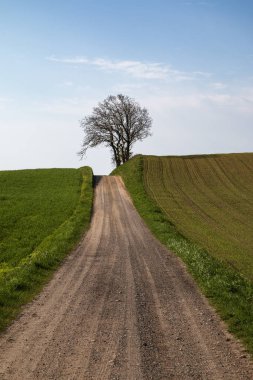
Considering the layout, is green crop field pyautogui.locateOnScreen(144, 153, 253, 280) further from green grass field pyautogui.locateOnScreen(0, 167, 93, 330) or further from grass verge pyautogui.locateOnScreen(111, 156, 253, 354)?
green grass field pyautogui.locateOnScreen(0, 167, 93, 330)

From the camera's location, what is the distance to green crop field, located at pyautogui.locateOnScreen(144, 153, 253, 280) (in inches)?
1121

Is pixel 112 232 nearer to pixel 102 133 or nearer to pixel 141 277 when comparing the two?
pixel 141 277

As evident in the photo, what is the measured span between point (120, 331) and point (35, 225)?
22979mm

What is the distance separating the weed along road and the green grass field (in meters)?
0.92

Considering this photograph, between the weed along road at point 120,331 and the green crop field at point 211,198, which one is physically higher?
the green crop field at point 211,198

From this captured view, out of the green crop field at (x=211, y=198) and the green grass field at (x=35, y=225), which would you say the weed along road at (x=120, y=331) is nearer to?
the green grass field at (x=35, y=225)

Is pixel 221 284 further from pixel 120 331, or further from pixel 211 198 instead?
pixel 211 198

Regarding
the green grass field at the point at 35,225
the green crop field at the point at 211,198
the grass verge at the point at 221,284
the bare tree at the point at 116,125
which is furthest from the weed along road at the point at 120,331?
the bare tree at the point at 116,125

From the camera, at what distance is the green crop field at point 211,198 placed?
2848cm

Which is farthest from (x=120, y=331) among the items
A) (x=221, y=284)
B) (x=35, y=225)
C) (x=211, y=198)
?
(x=211, y=198)

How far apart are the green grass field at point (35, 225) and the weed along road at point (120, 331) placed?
3.02ft

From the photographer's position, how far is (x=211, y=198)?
166 ft

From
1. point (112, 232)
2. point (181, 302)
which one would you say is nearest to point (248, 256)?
point (112, 232)

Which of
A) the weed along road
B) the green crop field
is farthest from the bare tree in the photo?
the weed along road
